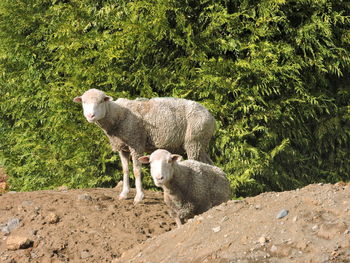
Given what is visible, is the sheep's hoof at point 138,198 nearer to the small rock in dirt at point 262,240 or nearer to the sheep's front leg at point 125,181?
the sheep's front leg at point 125,181

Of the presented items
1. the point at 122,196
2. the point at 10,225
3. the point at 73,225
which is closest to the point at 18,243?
the point at 10,225

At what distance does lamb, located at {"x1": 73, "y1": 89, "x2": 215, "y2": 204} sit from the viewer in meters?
8.34

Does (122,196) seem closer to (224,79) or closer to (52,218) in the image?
(52,218)

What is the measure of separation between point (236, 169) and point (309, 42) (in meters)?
2.63

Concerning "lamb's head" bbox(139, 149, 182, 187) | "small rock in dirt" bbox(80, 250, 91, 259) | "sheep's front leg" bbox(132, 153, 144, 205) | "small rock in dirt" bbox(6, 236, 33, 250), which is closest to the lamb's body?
"lamb's head" bbox(139, 149, 182, 187)

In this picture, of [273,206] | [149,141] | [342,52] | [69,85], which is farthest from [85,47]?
[273,206]

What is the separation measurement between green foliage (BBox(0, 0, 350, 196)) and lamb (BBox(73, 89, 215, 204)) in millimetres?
1502

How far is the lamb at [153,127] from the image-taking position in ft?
27.4

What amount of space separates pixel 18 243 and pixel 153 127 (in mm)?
2493

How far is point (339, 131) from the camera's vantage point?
11.1 metres

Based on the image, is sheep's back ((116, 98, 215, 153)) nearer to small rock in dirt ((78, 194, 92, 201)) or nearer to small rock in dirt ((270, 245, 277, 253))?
small rock in dirt ((78, 194, 92, 201))

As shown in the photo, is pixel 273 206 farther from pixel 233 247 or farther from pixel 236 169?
pixel 236 169

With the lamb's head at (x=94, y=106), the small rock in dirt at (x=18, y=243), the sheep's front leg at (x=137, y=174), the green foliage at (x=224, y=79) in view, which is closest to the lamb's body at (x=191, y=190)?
the sheep's front leg at (x=137, y=174)

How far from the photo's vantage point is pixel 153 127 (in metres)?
8.45
